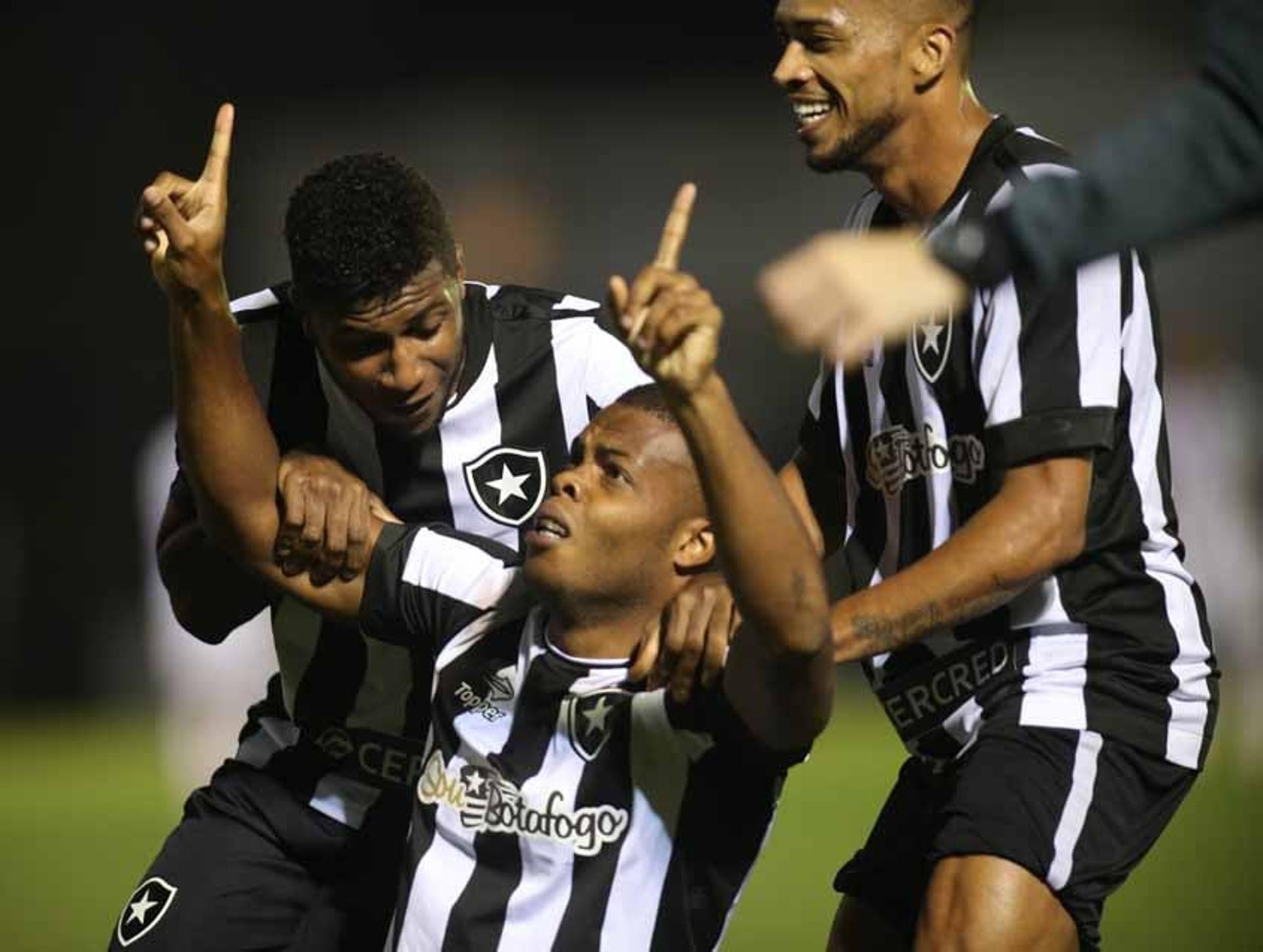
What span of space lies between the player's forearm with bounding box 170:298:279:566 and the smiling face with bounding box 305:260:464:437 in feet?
0.65

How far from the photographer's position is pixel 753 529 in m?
2.99

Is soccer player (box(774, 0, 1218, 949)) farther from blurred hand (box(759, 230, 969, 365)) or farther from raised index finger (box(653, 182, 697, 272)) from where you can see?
blurred hand (box(759, 230, 969, 365))

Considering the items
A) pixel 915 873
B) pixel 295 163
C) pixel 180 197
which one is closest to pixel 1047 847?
pixel 915 873

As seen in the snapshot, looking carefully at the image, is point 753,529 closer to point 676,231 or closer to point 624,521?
point 676,231

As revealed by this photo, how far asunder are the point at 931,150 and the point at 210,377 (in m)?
1.31

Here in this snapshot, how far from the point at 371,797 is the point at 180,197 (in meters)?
1.16

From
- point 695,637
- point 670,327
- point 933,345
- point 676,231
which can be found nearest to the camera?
point 670,327

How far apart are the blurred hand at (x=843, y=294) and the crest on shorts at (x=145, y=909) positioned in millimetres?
1882

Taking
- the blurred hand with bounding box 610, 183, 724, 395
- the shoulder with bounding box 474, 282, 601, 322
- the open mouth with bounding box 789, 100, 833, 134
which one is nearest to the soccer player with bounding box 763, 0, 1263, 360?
the blurred hand with bounding box 610, 183, 724, 395

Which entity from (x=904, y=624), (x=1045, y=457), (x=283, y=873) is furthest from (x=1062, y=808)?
(x=283, y=873)

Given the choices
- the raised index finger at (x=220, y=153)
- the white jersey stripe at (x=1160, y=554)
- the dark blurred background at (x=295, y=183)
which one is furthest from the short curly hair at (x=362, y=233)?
the dark blurred background at (x=295, y=183)

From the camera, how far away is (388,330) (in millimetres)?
3799

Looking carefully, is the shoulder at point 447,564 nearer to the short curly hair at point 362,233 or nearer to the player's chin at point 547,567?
the player's chin at point 547,567

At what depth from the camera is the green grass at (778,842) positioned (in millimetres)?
6953
